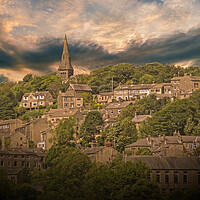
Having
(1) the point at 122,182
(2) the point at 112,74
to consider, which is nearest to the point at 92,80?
(2) the point at 112,74

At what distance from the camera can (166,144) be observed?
65750mm

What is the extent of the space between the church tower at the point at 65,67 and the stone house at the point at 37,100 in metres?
28.0

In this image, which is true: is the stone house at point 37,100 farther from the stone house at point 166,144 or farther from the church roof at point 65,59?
the stone house at point 166,144

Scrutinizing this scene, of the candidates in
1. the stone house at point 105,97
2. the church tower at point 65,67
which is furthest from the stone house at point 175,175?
the church tower at point 65,67

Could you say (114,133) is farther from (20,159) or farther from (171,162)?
(171,162)

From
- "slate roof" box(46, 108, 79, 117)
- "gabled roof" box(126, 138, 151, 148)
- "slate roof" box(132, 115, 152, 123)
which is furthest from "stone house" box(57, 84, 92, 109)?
"gabled roof" box(126, 138, 151, 148)

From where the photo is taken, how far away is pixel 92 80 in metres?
130

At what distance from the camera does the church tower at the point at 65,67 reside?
15212cm

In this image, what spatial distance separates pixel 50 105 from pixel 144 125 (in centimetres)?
4483

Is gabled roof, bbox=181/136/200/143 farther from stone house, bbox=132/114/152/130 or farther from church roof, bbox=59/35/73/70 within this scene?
church roof, bbox=59/35/73/70

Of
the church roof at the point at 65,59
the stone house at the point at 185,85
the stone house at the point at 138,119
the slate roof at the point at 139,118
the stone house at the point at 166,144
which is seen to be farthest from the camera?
the church roof at the point at 65,59

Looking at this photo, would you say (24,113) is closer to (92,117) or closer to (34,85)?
(34,85)

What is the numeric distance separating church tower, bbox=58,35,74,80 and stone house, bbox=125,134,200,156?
8288 centimetres

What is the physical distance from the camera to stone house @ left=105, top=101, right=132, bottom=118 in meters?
99.7
